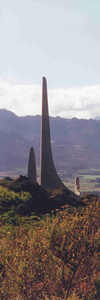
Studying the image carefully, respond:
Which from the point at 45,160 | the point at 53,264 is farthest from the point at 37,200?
the point at 45,160

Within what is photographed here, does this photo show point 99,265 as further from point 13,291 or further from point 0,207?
point 0,207

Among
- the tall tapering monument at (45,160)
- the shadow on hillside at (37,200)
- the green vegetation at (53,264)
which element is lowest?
the green vegetation at (53,264)

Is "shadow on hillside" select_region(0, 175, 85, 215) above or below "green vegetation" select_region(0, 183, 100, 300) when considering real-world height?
above

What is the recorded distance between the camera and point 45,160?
77500mm

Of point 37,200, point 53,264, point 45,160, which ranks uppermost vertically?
point 45,160

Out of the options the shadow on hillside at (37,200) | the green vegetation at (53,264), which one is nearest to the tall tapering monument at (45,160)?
the shadow on hillside at (37,200)

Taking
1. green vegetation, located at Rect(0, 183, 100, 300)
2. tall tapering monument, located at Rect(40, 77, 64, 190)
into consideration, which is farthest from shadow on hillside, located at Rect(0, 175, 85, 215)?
tall tapering monument, located at Rect(40, 77, 64, 190)

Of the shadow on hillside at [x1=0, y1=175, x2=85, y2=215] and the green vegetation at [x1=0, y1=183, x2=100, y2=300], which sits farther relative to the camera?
the shadow on hillside at [x1=0, y1=175, x2=85, y2=215]

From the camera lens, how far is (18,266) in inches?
952

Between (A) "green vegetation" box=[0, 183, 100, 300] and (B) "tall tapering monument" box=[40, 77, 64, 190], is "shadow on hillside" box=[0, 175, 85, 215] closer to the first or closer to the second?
(A) "green vegetation" box=[0, 183, 100, 300]

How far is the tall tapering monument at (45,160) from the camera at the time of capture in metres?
75.8

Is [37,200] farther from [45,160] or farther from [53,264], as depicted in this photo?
[45,160]

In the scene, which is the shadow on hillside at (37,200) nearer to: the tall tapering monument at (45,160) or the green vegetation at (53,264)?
the green vegetation at (53,264)

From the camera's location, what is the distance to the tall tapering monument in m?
75.8
